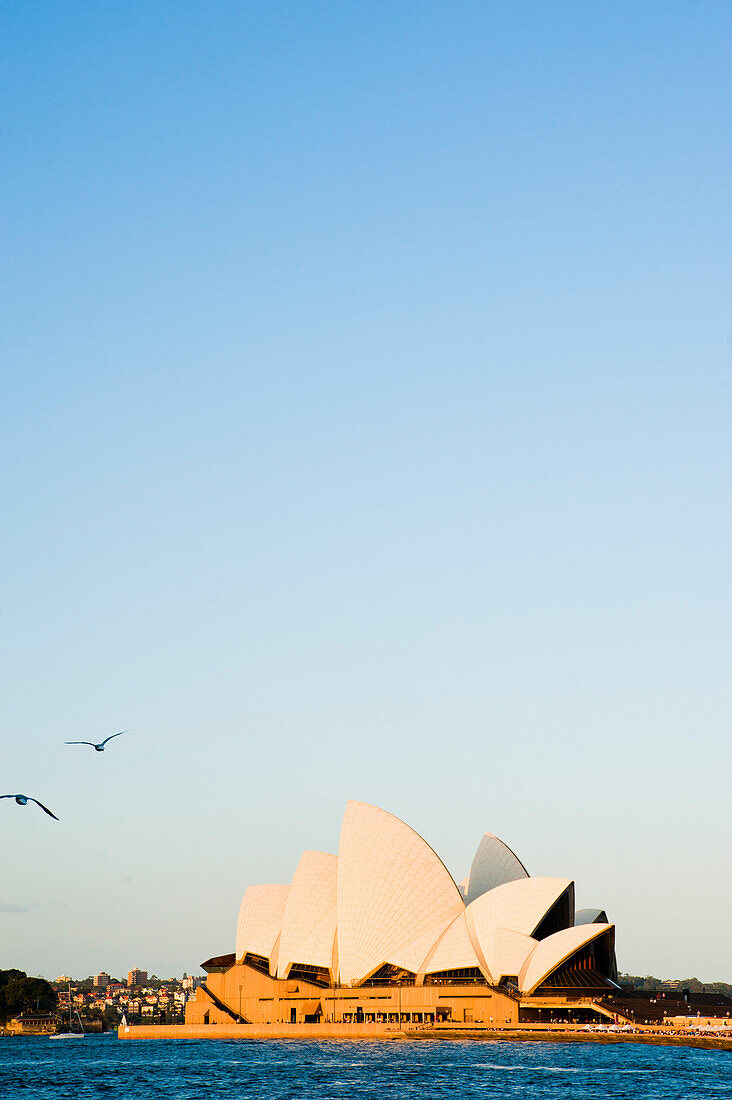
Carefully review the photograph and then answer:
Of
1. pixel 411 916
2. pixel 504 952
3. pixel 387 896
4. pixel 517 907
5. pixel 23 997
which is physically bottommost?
pixel 23 997

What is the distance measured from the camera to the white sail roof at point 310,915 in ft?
297

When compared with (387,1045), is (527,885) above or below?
above

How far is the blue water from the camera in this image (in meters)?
49.4

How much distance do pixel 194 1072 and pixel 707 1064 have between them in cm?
2567

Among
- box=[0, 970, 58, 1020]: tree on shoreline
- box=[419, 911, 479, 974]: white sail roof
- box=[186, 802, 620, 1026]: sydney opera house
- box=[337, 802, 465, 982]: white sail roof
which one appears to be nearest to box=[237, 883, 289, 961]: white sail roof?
box=[186, 802, 620, 1026]: sydney opera house

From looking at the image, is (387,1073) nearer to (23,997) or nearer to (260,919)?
(260,919)

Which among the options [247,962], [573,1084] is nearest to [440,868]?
[247,962]

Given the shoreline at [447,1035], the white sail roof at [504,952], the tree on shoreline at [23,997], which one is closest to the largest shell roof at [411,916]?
the white sail roof at [504,952]

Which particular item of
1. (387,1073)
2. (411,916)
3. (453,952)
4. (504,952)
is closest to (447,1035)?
(453,952)

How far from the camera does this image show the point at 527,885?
82.2 m

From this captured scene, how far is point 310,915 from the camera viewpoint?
303ft

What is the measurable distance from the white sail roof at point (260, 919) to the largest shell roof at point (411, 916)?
16 cm

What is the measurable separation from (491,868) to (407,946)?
37.1 feet

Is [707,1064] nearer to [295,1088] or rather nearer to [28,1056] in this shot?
[295,1088]
